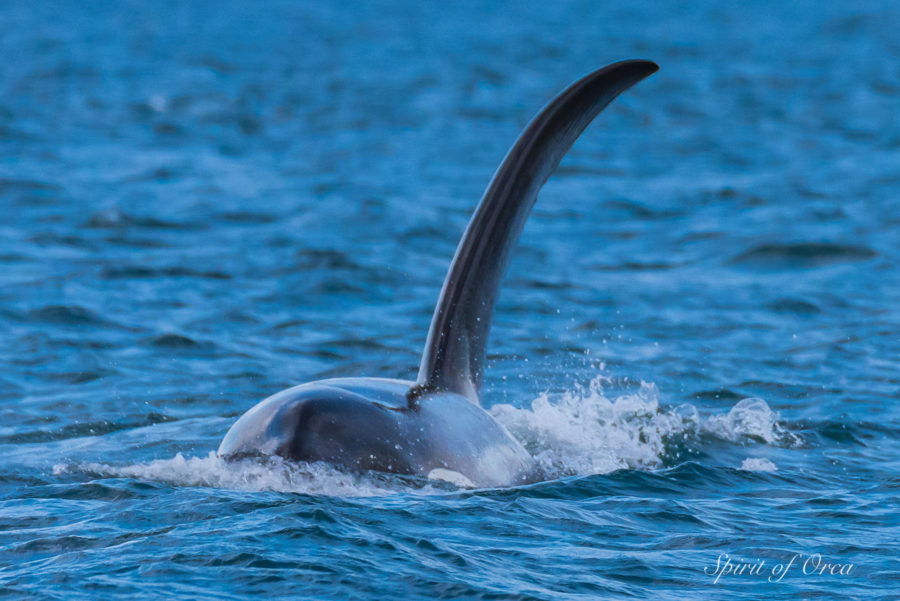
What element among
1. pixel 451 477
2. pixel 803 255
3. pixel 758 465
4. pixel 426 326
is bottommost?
pixel 758 465

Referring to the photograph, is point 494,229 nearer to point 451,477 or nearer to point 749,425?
point 451,477

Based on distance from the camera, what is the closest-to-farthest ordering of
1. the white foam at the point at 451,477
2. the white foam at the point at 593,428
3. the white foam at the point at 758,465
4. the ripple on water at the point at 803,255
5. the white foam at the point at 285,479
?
1. the white foam at the point at 285,479
2. the white foam at the point at 451,477
3. the white foam at the point at 593,428
4. the white foam at the point at 758,465
5. the ripple on water at the point at 803,255

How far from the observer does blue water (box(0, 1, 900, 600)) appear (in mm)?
6785

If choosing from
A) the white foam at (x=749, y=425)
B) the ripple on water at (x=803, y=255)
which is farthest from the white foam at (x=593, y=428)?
the ripple on water at (x=803, y=255)

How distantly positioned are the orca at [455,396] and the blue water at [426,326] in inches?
6.7

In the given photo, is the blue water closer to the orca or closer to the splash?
the splash

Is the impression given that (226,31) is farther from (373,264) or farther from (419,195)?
(373,264)

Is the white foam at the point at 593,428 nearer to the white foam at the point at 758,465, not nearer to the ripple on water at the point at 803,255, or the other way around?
the white foam at the point at 758,465

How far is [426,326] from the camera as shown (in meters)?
14.0

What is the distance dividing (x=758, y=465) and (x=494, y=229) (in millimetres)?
2829

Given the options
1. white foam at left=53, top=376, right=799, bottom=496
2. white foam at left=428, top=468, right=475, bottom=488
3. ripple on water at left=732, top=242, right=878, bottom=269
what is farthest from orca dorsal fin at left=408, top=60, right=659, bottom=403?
ripple on water at left=732, top=242, right=878, bottom=269

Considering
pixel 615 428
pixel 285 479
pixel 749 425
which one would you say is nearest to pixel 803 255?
pixel 749 425

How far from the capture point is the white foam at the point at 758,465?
913 centimetres

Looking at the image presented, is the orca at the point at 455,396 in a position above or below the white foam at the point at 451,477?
above
